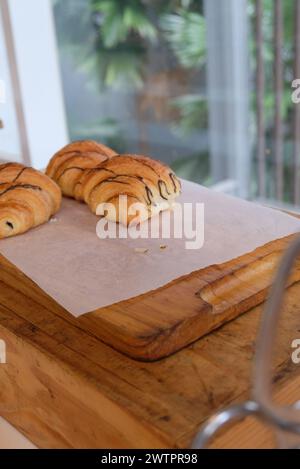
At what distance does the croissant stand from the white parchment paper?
0.20ft

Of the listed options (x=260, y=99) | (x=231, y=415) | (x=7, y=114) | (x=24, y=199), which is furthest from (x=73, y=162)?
(x=260, y=99)

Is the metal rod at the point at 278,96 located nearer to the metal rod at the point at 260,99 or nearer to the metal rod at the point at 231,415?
the metal rod at the point at 260,99

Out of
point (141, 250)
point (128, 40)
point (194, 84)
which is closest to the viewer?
point (141, 250)

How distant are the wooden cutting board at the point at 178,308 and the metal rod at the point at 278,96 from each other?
5.50 feet

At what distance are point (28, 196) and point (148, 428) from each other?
444 mm

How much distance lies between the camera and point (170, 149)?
244cm

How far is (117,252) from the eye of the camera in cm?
72

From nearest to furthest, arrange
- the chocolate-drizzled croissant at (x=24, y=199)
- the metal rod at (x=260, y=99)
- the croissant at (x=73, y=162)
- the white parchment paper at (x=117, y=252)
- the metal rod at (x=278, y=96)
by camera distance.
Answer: the white parchment paper at (x=117, y=252), the chocolate-drizzled croissant at (x=24, y=199), the croissant at (x=73, y=162), the metal rod at (x=278, y=96), the metal rod at (x=260, y=99)

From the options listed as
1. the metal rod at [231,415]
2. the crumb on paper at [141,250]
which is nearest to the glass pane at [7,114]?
the crumb on paper at [141,250]

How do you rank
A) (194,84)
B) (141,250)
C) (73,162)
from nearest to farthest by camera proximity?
(141,250) < (73,162) < (194,84)

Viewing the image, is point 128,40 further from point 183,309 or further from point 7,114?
point 183,309

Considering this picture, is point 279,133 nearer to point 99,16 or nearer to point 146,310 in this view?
point 99,16

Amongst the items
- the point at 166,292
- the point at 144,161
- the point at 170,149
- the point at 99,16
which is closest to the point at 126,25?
the point at 99,16

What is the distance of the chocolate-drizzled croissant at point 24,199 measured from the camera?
0.78 m
